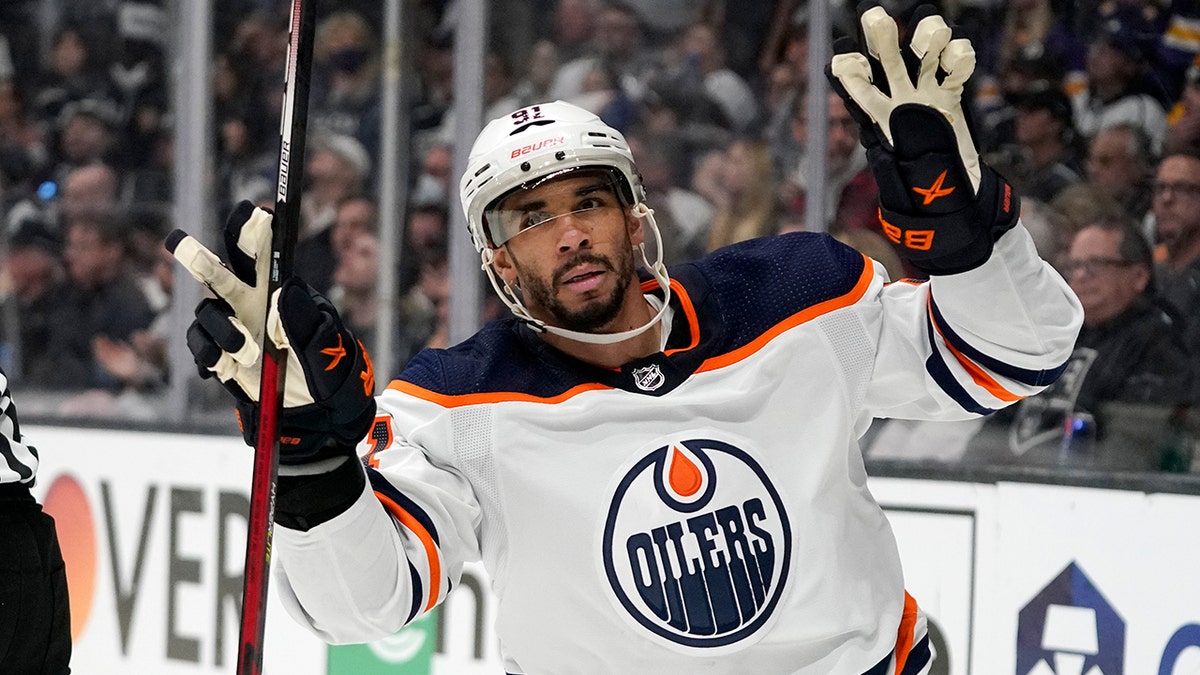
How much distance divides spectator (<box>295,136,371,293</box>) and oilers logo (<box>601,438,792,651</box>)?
2.33m

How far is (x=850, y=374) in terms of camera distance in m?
2.08

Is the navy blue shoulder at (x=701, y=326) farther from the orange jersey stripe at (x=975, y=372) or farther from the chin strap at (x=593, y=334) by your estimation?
the orange jersey stripe at (x=975, y=372)

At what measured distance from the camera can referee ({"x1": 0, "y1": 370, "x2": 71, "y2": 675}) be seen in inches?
83.4

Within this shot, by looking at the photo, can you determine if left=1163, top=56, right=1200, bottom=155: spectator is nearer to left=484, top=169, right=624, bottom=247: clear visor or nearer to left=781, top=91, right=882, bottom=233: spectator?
left=781, top=91, right=882, bottom=233: spectator

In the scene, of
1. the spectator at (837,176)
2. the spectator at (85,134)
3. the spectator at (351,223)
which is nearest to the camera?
the spectator at (837,176)

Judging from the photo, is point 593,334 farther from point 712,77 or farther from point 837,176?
point 712,77

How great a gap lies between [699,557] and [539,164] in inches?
22.6

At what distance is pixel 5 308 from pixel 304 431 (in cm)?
336

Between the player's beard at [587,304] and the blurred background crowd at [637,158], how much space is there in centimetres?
64

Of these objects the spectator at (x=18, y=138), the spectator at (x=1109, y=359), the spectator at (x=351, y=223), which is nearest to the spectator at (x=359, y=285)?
the spectator at (x=351, y=223)

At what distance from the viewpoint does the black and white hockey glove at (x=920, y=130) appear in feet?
5.58

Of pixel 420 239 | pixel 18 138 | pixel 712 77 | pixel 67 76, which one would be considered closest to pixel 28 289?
pixel 18 138

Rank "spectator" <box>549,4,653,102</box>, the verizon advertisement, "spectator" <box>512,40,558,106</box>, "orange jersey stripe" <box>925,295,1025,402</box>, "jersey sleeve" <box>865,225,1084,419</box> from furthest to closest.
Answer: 1. "spectator" <box>512,40,558,106</box>
2. "spectator" <box>549,4,653,102</box>
3. the verizon advertisement
4. "orange jersey stripe" <box>925,295,1025,402</box>
5. "jersey sleeve" <box>865,225,1084,419</box>

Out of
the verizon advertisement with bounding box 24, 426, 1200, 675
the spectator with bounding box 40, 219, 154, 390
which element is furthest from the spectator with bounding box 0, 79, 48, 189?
the verizon advertisement with bounding box 24, 426, 1200, 675
